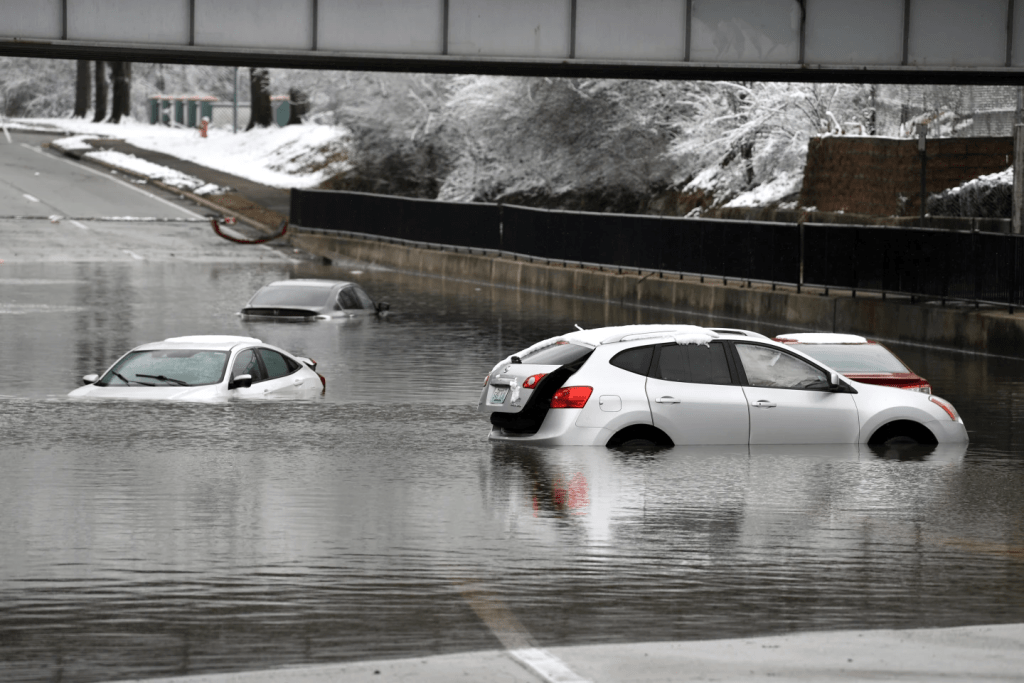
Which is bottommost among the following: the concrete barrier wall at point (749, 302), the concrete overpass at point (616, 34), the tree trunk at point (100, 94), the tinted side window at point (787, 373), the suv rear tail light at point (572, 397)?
the concrete barrier wall at point (749, 302)

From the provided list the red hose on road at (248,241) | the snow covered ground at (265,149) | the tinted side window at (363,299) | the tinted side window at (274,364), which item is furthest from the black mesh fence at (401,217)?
the tinted side window at (274,364)

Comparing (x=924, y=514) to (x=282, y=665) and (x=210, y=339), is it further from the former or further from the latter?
(x=210, y=339)

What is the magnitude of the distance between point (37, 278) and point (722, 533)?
114 ft

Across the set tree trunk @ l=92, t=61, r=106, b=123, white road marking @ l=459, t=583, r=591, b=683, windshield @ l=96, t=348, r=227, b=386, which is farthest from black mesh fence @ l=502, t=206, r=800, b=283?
tree trunk @ l=92, t=61, r=106, b=123

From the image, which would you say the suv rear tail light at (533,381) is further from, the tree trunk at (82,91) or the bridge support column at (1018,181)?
the tree trunk at (82,91)

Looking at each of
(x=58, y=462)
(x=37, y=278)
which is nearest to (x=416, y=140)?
(x=37, y=278)

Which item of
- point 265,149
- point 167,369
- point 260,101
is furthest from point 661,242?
point 260,101

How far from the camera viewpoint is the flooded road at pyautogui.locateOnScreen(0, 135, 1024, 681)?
8.30 metres

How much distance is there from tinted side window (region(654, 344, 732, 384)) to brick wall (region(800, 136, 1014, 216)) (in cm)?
2974

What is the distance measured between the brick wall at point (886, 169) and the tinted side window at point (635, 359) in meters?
30.2

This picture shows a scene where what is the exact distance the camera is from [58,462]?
14.4 meters

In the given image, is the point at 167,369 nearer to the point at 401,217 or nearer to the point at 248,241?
the point at 401,217

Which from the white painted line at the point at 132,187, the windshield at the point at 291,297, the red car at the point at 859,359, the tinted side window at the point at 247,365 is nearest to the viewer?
the red car at the point at 859,359

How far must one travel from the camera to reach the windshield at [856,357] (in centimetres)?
1706
